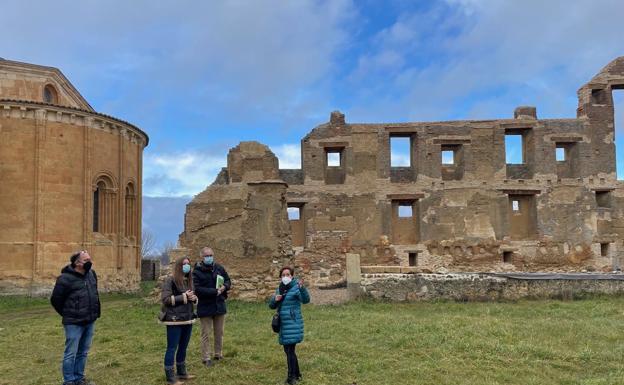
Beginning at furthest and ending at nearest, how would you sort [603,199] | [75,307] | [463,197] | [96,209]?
[603,199] → [463,197] → [96,209] → [75,307]

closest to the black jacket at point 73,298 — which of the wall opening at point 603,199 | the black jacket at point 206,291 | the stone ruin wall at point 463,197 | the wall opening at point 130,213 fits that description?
the black jacket at point 206,291

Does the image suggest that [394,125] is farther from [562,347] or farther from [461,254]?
[562,347]

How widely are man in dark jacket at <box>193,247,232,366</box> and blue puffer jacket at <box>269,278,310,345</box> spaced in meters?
1.33

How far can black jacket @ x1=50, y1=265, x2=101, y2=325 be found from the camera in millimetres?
7527

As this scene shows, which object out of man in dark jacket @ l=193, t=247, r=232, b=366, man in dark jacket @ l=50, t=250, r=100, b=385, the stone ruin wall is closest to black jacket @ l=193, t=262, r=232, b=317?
man in dark jacket @ l=193, t=247, r=232, b=366

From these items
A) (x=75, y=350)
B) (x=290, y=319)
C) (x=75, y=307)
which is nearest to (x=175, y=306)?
(x=75, y=307)

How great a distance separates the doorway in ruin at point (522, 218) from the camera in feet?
90.6

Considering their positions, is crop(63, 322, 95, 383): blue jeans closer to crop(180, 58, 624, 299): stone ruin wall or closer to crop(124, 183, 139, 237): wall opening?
crop(180, 58, 624, 299): stone ruin wall

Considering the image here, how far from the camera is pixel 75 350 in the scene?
7.61 m

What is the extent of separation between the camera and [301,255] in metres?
26.3

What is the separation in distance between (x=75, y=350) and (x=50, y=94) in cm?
2290

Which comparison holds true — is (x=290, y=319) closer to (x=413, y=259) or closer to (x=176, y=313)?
Result: (x=176, y=313)

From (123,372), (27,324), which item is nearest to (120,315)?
(27,324)

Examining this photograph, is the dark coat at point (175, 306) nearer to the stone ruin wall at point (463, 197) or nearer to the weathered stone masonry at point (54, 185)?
the weathered stone masonry at point (54, 185)
